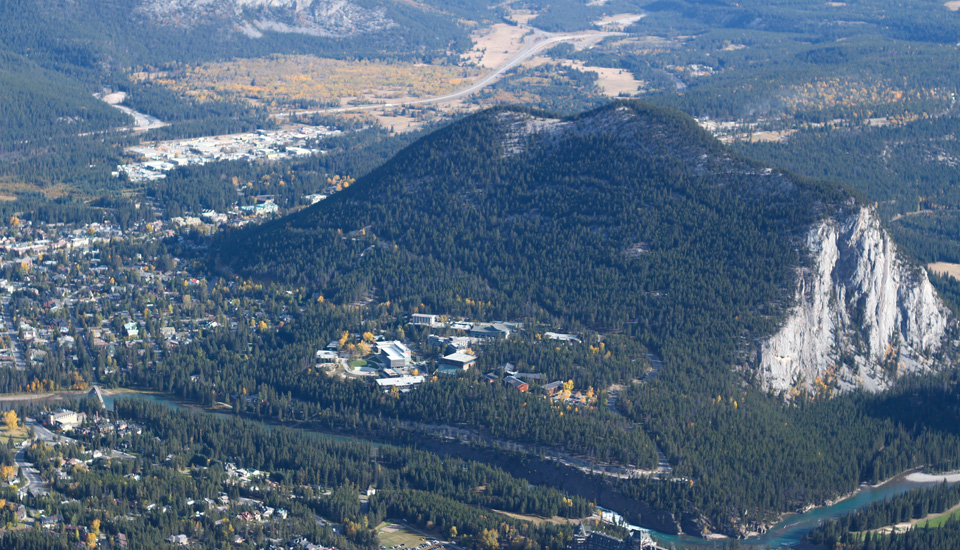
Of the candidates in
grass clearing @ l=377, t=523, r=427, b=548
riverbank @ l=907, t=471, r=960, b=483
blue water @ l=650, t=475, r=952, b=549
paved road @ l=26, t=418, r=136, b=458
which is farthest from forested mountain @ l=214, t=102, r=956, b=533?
paved road @ l=26, t=418, r=136, b=458

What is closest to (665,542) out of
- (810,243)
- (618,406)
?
(618,406)

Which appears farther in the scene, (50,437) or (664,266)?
(664,266)

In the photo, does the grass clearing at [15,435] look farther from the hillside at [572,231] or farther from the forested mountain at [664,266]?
→ the hillside at [572,231]

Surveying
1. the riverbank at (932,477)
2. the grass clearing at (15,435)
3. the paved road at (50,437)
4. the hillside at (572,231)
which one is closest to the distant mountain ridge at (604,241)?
the hillside at (572,231)

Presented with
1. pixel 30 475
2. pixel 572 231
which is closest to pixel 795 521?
pixel 572 231

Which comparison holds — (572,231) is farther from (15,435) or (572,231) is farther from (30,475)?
(30,475)

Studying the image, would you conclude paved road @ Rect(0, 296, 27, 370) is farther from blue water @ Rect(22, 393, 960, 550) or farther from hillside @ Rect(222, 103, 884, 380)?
blue water @ Rect(22, 393, 960, 550)
